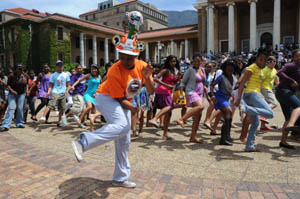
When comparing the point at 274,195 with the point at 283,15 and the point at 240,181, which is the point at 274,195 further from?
the point at 283,15

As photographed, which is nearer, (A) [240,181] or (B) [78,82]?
(A) [240,181]

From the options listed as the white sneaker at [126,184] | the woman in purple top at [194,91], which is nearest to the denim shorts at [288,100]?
the woman in purple top at [194,91]

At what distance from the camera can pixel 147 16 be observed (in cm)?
6950

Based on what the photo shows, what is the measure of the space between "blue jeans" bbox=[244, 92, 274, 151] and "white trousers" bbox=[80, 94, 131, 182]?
2.43 meters

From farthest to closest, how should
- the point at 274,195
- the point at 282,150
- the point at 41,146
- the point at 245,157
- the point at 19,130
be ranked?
the point at 19,130 → the point at 41,146 → the point at 282,150 → the point at 245,157 → the point at 274,195

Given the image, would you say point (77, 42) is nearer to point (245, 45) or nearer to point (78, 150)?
point (245, 45)

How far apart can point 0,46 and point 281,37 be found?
4394 cm

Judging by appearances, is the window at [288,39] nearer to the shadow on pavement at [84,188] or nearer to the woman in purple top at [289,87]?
the woman in purple top at [289,87]

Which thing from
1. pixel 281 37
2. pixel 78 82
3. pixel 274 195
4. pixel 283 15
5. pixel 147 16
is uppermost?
pixel 147 16

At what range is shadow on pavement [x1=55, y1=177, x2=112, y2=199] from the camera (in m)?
2.72

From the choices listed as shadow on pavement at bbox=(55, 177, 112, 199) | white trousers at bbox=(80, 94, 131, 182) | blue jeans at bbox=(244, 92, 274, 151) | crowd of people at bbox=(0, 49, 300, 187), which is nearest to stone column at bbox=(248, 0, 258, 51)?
crowd of people at bbox=(0, 49, 300, 187)

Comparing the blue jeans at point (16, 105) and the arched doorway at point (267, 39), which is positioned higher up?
the arched doorway at point (267, 39)

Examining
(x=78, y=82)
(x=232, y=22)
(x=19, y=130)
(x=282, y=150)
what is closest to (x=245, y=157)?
(x=282, y=150)

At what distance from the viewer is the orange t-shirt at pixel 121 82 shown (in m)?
2.76
